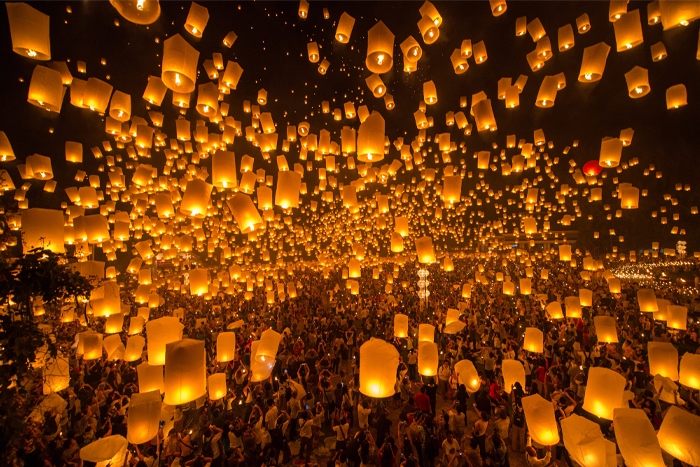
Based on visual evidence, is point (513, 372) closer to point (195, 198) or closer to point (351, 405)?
point (351, 405)

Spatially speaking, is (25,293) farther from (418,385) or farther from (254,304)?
(254,304)

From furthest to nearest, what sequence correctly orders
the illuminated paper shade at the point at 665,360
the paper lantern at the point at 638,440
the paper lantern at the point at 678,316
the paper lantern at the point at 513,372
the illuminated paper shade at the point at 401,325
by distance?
1. the illuminated paper shade at the point at 401,325
2. the paper lantern at the point at 678,316
3. the paper lantern at the point at 513,372
4. the illuminated paper shade at the point at 665,360
5. the paper lantern at the point at 638,440

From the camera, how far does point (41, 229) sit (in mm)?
4734

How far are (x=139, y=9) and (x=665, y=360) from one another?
9.40 metres

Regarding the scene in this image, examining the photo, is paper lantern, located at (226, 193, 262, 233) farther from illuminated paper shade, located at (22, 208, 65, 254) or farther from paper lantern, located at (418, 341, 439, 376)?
paper lantern, located at (418, 341, 439, 376)

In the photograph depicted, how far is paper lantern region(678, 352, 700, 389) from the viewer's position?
528cm

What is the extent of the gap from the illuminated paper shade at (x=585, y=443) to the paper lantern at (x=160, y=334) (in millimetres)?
5659

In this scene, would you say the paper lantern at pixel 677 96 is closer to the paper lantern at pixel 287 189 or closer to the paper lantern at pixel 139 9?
the paper lantern at pixel 287 189

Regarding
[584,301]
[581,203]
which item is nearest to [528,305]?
[584,301]

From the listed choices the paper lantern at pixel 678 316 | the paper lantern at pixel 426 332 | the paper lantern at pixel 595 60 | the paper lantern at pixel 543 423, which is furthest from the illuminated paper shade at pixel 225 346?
the paper lantern at pixel 678 316

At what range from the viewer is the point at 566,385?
7715 millimetres

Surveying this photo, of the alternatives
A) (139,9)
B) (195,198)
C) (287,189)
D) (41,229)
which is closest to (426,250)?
(287,189)

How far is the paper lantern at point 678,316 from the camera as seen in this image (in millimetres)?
8445

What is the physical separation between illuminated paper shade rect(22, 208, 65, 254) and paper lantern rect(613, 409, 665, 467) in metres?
7.52
